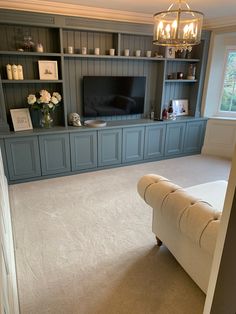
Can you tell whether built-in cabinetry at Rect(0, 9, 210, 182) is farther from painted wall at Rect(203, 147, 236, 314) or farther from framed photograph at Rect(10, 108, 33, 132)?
painted wall at Rect(203, 147, 236, 314)

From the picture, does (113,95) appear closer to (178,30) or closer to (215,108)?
(178,30)

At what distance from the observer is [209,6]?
329cm

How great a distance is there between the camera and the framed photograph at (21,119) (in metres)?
3.48

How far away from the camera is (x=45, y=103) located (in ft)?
11.6

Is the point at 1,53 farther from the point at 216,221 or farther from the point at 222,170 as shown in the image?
the point at 222,170

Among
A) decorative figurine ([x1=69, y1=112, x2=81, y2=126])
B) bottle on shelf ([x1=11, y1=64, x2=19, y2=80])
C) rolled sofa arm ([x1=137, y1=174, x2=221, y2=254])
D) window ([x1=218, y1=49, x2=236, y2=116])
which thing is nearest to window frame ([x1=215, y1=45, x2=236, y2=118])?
window ([x1=218, y1=49, x2=236, y2=116])

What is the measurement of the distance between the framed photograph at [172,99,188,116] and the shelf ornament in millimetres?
2348

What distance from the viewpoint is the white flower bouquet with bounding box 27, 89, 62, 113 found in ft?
11.3

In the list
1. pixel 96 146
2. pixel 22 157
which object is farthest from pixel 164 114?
pixel 22 157

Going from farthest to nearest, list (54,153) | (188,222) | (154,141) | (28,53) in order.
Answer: (154,141) < (54,153) < (28,53) < (188,222)

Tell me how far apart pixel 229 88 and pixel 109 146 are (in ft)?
8.89

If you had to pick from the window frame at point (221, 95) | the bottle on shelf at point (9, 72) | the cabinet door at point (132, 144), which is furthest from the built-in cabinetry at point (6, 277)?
the window frame at point (221, 95)

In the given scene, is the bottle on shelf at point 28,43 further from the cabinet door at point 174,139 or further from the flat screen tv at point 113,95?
the cabinet door at point 174,139

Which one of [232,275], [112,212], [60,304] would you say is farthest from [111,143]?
[232,275]
